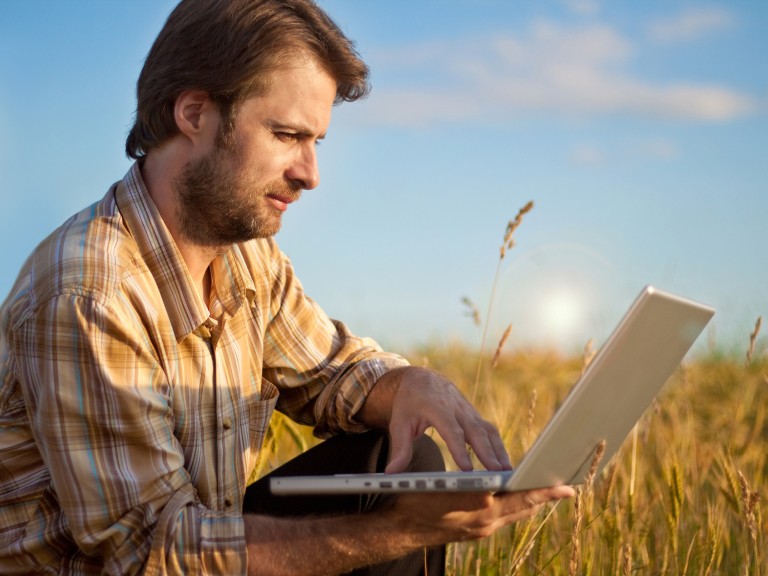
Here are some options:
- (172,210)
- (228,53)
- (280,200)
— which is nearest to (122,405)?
(172,210)

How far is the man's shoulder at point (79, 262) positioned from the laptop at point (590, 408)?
623mm

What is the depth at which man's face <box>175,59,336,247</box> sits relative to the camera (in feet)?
8.26

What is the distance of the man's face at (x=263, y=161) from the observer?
8.26ft

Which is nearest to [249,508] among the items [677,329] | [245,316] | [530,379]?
[245,316]

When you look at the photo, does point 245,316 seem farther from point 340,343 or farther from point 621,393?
point 621,393

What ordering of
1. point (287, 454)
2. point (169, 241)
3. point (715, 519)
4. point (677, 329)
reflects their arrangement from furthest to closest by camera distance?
point (287, 454), point (715, 519), point (169, 241), point (677, 329)

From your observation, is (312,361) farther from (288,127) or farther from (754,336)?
(754,336)

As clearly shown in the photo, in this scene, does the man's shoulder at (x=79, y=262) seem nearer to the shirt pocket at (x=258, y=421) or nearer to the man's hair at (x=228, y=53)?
the man's hair at (x=228, y=53)

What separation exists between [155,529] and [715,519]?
170cm

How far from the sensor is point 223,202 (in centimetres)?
247

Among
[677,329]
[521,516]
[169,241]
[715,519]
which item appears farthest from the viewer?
[715,519]

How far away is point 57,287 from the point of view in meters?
1.98

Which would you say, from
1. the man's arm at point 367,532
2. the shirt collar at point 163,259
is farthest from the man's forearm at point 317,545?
the shirt collar at point 163,259

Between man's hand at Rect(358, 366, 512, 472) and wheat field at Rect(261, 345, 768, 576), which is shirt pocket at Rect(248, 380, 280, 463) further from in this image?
man's hand at Rect(358, 366, 512, 472)
